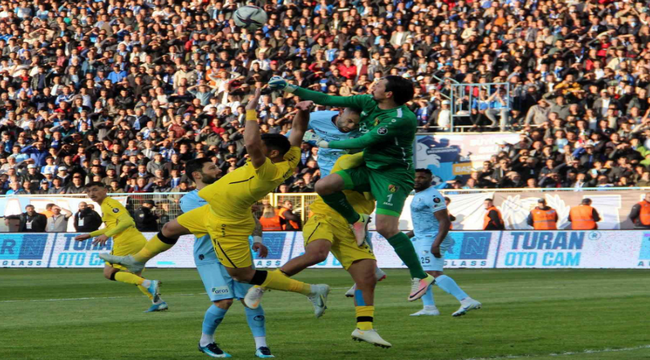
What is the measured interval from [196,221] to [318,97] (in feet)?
6.80

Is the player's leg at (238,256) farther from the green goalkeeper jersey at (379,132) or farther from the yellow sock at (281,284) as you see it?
the green goalkeeper jersey at (379,132)

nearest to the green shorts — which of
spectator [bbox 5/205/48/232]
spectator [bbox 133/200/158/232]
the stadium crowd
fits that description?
the stadium crowd

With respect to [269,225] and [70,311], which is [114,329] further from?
[269,225]

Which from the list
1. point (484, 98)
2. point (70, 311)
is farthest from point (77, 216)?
point (70, 311)

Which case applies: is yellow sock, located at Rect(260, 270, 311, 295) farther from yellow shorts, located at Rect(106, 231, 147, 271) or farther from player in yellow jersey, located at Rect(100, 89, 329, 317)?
yellow shorts, located at Rect(106, 231, 147, 271)

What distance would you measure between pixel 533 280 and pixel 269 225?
28.4 ft

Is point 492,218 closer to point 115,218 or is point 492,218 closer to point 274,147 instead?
point 115,218

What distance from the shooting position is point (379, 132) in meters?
10.1

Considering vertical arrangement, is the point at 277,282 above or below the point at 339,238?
below

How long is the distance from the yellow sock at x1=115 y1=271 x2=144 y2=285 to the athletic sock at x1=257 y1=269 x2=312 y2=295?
5.86 m

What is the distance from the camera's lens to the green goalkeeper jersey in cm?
1008

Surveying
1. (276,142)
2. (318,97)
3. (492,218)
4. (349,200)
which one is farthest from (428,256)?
(492,218)

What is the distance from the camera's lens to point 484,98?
29344mm

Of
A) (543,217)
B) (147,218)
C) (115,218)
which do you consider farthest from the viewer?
(147,218)
